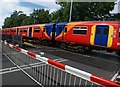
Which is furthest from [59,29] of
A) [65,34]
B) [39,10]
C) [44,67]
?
[39,10]

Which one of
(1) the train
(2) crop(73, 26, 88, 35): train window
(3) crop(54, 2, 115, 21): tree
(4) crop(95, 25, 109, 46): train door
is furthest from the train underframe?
(3) crop(54, 2, 115, 21): tree

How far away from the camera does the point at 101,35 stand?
1808 cm

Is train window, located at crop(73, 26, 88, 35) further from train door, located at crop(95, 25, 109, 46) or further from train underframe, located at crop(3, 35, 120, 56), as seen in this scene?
train door, located at crop(95, 25, 109, 46)

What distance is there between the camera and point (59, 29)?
24859mm

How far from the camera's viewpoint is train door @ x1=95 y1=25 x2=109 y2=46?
17.7 meters

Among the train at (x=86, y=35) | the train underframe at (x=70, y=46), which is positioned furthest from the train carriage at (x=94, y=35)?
the train underframe at (x=70, y=46)

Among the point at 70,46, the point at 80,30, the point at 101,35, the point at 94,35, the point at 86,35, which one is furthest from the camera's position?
the point at 70,46

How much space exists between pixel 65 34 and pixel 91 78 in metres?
18.9

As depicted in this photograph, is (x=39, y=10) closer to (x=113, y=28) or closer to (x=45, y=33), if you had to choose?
(x=45, y=33)

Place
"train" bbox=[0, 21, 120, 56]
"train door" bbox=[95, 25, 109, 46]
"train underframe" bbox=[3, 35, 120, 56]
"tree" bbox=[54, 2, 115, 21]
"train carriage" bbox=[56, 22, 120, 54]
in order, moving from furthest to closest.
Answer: "tree" bbox=[54, 2, 115, 21]
"train underframe" bbox=[3, 35, 120, 56]
"train door" bbox=[95, 25, 109, 46]
"train" bbox=[0, 21, 120, 56]
"train carriage" bbox=[56, 22, 120, 54]

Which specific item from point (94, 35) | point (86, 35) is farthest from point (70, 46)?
point (94, 35)

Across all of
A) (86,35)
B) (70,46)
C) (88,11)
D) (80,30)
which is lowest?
(70,46)

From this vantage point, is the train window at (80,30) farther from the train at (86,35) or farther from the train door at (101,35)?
the train door at (101,35)

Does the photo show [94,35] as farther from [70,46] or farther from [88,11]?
[88,11]
